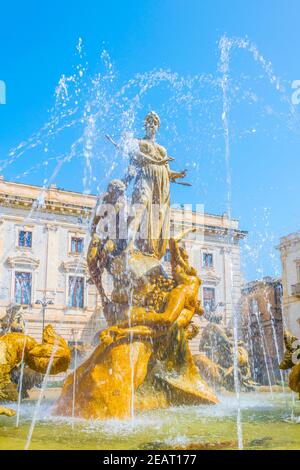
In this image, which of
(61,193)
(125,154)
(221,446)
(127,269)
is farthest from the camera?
(61,193)

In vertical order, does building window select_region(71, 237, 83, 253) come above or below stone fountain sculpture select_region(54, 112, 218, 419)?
above

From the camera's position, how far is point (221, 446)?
474cm

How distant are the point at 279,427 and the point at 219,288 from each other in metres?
32.0

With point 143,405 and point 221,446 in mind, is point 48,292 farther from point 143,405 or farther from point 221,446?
point 221,446

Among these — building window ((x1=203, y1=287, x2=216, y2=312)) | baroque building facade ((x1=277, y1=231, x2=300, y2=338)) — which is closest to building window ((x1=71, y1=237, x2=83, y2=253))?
building window ((x1=203, y1=287, x2=216, y2=312))

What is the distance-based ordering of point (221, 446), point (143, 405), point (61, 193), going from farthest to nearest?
point (61, 193)
point (143, 405)
point (221, 446)

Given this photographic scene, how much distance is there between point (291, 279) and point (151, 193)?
1345 inches

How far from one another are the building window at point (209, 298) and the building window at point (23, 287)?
1174 cm

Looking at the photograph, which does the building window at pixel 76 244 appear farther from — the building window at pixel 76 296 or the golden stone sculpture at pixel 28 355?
the golden stone sculpture at pixel 28 355

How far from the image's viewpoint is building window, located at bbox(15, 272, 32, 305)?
31.9 m

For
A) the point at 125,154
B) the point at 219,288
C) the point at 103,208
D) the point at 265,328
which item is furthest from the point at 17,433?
the point at 265,328

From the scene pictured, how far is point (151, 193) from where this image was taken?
8.76 meters

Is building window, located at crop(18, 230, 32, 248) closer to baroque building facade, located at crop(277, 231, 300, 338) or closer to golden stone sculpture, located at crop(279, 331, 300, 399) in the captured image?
baroque building facade, located at crop(277, 231, 300, 338)

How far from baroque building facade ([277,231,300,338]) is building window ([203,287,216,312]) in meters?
6.52
